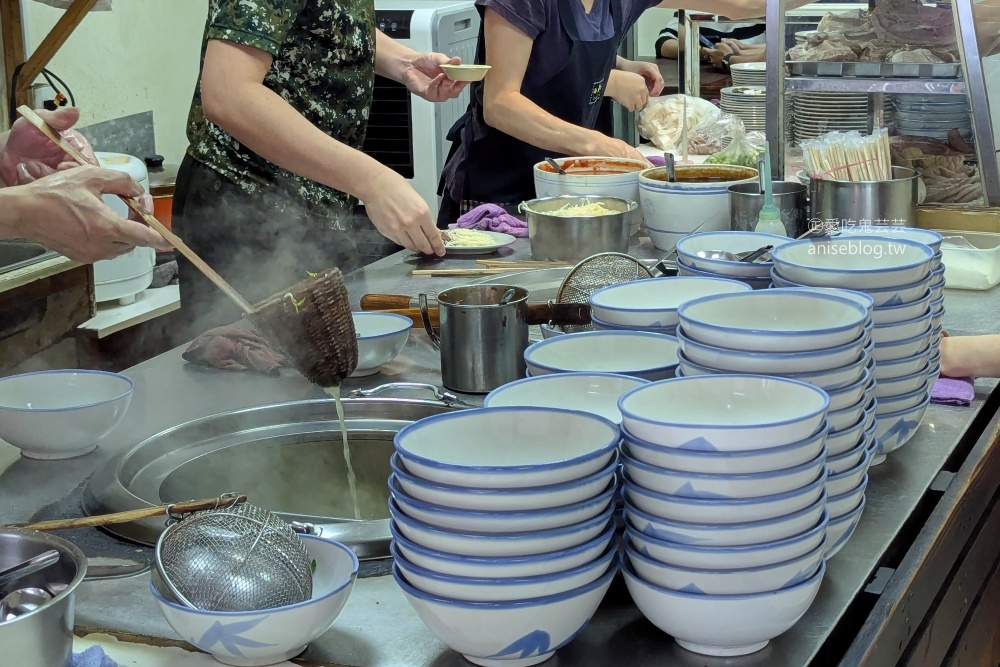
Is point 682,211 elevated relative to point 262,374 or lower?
elevated

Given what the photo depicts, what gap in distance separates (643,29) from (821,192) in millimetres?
5249

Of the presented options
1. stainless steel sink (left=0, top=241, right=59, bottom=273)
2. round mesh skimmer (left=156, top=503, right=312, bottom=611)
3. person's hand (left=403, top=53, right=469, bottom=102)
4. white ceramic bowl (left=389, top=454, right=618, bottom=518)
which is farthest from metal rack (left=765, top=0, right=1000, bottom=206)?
stainless steel sink (left=0, top=241, right=59, bottom=273)

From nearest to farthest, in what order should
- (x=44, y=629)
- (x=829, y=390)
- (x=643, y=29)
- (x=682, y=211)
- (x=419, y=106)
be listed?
1. (x=44, y=629)
2. (x=829, y=390)
3. (x=682, y=211)
4. (x=419, y=106)
5. (x=643, y=29)

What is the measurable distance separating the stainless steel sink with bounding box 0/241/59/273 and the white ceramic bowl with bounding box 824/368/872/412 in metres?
2.97

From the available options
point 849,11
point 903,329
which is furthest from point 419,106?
point 903,329

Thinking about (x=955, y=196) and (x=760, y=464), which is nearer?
(x=760, y=464)

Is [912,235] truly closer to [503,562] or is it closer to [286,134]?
[503,562]

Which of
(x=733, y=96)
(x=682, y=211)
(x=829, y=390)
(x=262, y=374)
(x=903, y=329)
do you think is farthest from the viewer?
(x=733, y=96)

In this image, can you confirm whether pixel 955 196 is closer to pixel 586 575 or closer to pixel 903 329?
pixel 903 329

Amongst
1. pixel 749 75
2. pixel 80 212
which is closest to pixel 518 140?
pixel 749 75

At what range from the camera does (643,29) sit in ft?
23.7

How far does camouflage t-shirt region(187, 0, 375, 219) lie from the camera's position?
2.37 m

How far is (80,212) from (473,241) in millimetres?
966

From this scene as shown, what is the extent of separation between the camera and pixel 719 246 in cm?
185
